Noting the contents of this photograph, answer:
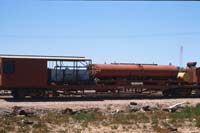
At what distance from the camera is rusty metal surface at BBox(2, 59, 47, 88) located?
32.0m

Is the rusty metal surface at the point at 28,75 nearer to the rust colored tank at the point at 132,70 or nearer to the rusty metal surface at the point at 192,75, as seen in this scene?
the rust colored tank at the point at 132,70

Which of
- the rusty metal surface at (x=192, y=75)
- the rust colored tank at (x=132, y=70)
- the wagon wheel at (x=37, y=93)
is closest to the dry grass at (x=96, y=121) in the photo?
the wagon wheel at (x=37, y=93)

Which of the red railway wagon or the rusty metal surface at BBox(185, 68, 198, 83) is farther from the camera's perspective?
the rusty metal surface at BBox(185, 68, 198, 83)

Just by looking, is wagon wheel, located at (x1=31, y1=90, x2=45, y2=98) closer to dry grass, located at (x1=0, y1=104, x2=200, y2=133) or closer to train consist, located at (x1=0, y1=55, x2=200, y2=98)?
train consist, located at (x1=0, y1=55, x2=200, y2=98)

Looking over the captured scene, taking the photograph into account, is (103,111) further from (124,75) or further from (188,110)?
(124,75)

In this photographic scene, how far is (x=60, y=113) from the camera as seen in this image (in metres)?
25.1

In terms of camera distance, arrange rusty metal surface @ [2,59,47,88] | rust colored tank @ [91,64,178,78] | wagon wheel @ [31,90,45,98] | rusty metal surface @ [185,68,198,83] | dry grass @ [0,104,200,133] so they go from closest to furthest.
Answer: dry grass @ [0,104,200,133], rusty metal surface @ [2,59,47,88], wagon wheel @ [31,90,45,98], rust colored tank @ [91,64,178,78], rusty metal surface @ [185,68,198,83]

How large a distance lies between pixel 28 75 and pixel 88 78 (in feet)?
16.1

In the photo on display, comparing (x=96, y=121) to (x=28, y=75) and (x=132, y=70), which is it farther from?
(x=132, y=70)

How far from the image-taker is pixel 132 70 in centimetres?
3675

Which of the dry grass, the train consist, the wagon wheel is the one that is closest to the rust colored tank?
the train consist

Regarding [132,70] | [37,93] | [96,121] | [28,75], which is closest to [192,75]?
[132,70]

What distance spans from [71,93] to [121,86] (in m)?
4.17

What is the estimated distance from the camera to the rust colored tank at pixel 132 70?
3556 centimetres
